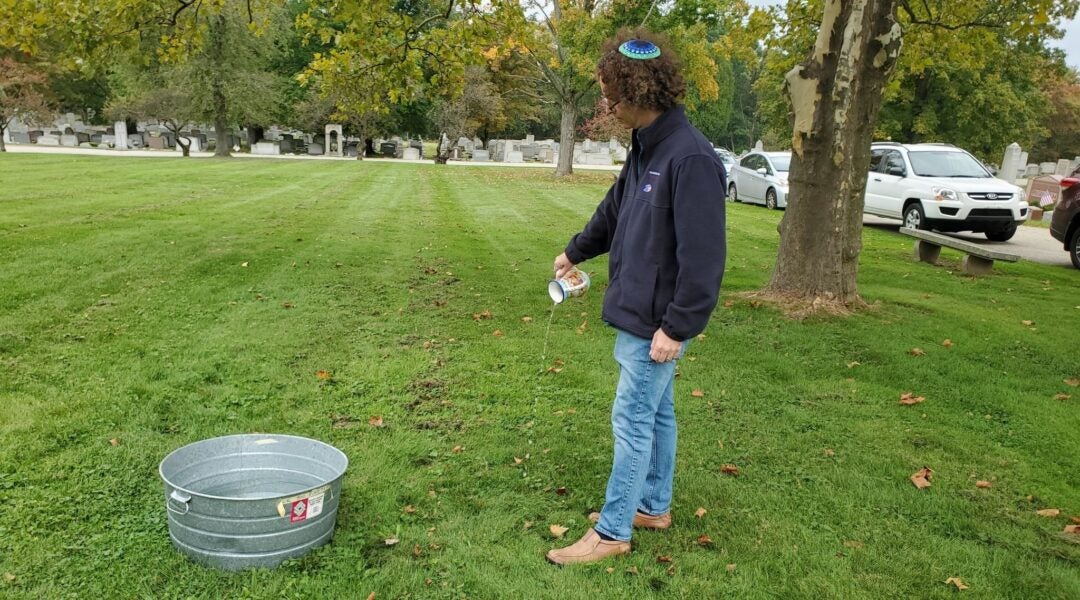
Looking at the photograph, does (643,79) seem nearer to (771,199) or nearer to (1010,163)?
(771,199)

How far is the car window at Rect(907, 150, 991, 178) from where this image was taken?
15.6m

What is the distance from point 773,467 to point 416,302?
4350 millimetres

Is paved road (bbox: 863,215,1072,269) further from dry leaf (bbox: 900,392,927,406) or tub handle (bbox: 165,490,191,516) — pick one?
tub handle (bbox: 165,490,191,516)

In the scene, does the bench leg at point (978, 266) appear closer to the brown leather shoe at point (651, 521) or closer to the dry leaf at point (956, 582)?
the dry leaf at point (956, 582)

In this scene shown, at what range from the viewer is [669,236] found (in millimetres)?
2855

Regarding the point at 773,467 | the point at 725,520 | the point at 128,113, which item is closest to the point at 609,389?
the point at 773,467

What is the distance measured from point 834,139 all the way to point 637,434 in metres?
5.19

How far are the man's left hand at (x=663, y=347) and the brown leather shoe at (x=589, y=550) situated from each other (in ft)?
2.94

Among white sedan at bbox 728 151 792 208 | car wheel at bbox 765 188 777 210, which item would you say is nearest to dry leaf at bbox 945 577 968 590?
white sedan at bbox 728 151 792 208

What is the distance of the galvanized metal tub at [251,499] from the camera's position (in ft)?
9.38

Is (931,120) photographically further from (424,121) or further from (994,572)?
(994,572)

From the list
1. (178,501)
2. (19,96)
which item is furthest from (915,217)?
(19,96)

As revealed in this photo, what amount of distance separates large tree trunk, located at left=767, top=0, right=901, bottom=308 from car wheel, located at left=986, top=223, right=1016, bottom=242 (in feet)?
31.3

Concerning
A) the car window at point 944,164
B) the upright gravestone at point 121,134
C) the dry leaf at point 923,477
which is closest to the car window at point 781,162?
the car window at point 944,164
